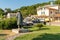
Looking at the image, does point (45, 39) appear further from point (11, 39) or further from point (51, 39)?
point (11, 39)

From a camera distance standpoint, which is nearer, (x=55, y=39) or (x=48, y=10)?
(x=55, y=39)

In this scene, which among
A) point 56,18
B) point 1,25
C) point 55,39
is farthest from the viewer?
point 56,18

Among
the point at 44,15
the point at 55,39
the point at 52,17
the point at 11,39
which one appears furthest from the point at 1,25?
the point at 44,15

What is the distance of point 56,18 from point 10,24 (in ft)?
117

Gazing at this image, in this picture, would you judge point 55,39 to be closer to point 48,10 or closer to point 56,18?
point 56,18

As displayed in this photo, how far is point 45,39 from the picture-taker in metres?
16.4

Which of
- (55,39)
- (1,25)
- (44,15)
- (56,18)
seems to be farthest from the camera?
(44,15)

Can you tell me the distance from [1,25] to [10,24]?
1565mm

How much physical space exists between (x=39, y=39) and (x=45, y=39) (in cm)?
52

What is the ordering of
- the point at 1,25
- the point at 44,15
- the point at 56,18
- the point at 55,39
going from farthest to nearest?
the point at 44,15
the point at 56,18
the point at 1,25
the point at 55,39

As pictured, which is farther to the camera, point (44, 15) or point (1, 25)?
point (44, 15)

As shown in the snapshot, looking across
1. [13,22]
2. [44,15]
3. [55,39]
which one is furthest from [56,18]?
[55,39]

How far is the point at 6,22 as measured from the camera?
30.2m

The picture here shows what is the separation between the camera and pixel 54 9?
2859 inches
